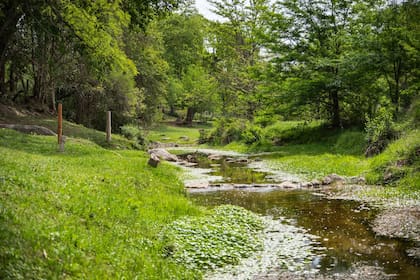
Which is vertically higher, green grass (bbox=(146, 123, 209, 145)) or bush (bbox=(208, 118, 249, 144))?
bush (bbox=(208, 118, 249, 144))

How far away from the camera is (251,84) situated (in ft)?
144

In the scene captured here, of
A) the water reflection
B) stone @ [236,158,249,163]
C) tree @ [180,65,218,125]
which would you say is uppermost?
tree @ [180,65,218,125]

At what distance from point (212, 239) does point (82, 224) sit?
280cm

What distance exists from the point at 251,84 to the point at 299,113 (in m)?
12.4

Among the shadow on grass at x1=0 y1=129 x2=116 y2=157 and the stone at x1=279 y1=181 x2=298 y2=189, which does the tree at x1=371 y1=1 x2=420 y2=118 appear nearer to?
the stone at x1=279 y1=181 x2=298 y2=189

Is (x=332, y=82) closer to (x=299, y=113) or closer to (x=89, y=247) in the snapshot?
(x=299, y=113)

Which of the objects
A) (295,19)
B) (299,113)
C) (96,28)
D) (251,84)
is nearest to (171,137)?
(251,84)

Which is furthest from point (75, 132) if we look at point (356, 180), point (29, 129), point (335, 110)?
point (335, 110)

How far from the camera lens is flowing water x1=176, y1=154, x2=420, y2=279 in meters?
7.79

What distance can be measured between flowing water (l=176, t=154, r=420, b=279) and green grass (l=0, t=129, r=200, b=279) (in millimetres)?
2589

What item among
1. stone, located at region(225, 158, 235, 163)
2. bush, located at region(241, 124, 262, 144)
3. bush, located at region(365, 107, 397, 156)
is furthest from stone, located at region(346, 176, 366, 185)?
bush, located at region(241, 124, 262, 144)

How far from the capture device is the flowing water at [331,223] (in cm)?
779

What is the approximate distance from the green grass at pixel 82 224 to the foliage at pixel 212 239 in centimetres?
32

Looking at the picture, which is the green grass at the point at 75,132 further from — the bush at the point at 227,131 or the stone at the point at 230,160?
the bush at the point at 227,131
